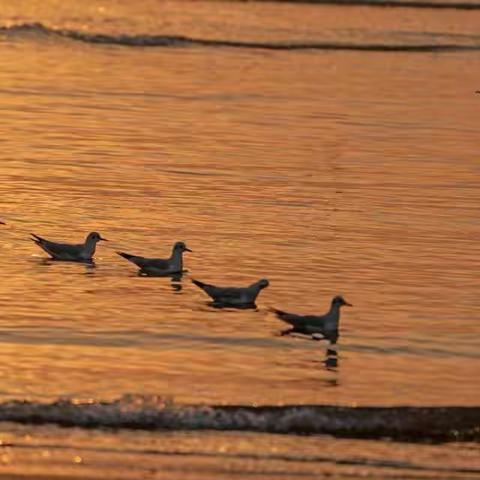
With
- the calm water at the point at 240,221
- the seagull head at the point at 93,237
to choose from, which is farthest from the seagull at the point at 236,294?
the seagull head at the point at 93,237

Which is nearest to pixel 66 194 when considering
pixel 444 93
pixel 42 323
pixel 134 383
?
pixel 42 323

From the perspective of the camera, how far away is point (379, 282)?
23.4 meters

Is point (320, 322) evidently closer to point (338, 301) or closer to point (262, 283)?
point (338, 301)

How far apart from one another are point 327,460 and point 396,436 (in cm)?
113

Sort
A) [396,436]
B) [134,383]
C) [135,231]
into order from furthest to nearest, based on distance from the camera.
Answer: [135,231]
[134,383]
[396,436]

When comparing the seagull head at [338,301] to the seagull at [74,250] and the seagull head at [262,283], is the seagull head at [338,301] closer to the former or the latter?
the seagull head at [262,283]

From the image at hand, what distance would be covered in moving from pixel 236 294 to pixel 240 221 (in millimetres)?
5654

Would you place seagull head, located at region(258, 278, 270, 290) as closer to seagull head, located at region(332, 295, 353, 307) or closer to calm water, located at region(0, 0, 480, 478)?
calm water, located at region(0, 0, 480, 478)

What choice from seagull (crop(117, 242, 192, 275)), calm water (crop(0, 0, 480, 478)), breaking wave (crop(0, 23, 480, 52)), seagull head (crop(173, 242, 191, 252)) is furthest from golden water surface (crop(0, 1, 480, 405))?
breaking wave (crop(0, 23, 480, 52))

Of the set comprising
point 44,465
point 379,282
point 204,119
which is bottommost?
point 44,465

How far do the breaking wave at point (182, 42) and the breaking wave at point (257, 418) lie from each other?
4028cm

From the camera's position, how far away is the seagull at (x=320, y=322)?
20.3 meters

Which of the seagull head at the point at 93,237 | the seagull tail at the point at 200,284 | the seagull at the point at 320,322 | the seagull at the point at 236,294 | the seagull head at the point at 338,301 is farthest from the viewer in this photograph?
the seagull head at the point at 93,237

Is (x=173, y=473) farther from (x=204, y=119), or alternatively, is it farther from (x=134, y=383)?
(x=204, y=119)
